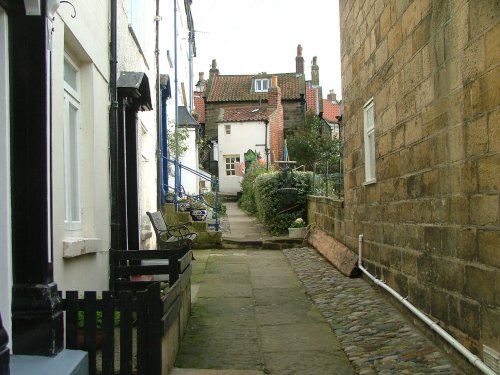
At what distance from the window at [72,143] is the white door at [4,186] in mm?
1667

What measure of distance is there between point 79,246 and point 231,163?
96.3ft

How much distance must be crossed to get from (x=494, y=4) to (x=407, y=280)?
293 cm

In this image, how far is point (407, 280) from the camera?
556cm

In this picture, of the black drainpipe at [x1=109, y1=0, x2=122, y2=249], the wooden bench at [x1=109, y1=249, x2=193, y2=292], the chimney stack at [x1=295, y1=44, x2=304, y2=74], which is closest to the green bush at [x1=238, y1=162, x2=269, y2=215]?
the black drainpipe at [x1=109, y1=0, x2=122, y2=249]

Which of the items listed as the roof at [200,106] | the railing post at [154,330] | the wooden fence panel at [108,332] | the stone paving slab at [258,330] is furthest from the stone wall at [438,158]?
the roof at [200,106]

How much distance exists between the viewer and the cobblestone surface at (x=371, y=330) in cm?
423

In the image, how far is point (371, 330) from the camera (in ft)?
17.2

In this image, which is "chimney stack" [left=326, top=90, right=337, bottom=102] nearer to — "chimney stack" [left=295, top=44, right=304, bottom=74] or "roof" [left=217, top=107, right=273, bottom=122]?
"chimney stack" [left=295, top=44, right=304, bottom=74]

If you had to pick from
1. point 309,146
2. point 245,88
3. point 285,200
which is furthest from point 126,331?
point 245,88

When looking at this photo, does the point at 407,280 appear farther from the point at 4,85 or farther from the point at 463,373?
the point at 4,85

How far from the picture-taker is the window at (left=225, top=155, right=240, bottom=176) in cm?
3366

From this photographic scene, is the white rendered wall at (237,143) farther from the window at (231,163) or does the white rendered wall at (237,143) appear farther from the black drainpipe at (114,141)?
the black drainpipe at (114,141)

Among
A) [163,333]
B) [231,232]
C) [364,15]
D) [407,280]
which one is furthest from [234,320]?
[231,232]

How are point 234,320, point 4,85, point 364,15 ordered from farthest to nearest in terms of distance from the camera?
point 364,15, point 234,320, point 4,85
